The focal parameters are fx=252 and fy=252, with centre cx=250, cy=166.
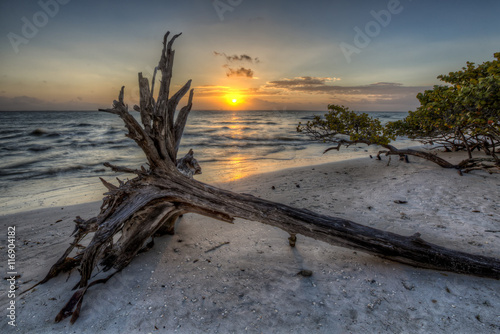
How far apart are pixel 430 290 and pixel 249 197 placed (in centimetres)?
291

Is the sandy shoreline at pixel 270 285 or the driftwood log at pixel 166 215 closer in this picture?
the sandy shoreline at pixel 270 285

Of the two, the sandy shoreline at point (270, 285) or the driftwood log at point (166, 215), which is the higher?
the driftwood log at point (166, 215)

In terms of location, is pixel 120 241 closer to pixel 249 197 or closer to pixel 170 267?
pixel 170 267

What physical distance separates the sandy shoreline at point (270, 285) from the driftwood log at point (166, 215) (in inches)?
8.4

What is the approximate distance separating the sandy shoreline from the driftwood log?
0.70 ft

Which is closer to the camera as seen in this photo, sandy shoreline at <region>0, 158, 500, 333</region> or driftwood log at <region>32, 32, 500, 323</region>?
sandy shoreline at <region>0, 158, 500, 333</region>

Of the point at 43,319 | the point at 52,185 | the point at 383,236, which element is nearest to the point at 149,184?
the point at 43,319

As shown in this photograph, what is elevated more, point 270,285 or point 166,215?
point 166,215

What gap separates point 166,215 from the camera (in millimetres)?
4484

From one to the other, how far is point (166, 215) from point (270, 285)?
2140 mm

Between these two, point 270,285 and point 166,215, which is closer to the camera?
point 270,285

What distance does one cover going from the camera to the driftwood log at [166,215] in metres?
3.70

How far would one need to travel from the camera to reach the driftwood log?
3701 millimetres

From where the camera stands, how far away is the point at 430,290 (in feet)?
11.3
